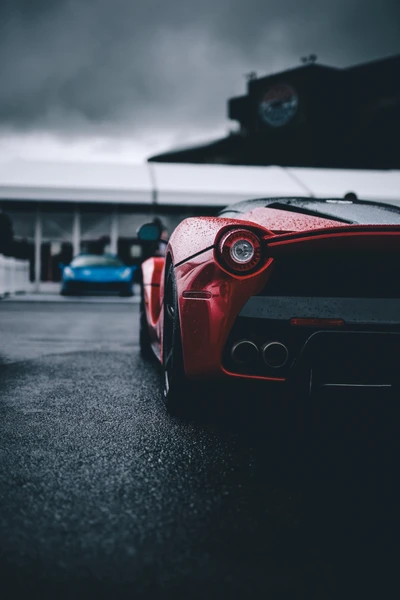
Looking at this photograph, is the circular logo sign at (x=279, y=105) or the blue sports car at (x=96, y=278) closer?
the blue sports car at (x=96, y=278)

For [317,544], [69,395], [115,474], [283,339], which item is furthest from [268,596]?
[69,395]

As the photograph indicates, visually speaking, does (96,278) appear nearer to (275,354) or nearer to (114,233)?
(114,233)

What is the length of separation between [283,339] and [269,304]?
0.15 metres

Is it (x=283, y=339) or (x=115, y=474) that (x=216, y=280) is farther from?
(x=115, y=474)

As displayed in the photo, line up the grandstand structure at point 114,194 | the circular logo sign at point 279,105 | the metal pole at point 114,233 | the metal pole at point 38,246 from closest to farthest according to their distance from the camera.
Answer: the grandstand structure at point 114,194 → the metal pole at point 38,246 → the metal pole at point 114,233 → the circular logo sign at point 279,105

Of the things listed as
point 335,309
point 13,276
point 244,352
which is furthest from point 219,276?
point 13,276

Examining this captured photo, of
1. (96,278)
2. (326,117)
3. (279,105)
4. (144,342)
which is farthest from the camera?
(279,105)

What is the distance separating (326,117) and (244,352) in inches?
1605

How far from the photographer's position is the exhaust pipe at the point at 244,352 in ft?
8.28

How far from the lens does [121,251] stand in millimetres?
19406

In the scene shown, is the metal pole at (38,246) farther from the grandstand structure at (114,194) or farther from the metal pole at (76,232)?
the metal pole at (76,232)

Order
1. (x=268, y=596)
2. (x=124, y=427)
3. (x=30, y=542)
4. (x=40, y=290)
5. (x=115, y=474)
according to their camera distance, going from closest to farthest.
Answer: (x=268, y=596), (x=30, y=542), (x=115, y=474), (x=124, y=427), (x=40, y=290)

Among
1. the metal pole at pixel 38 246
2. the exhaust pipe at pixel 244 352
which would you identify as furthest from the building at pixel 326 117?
the exhaust pipe at pixel 244 352

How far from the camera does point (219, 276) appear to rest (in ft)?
8.47
